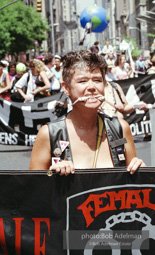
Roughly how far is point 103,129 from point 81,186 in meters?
0.42

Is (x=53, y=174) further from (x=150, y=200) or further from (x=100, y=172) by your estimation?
(x=150, y=200)

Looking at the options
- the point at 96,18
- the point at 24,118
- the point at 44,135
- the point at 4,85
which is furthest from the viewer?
the point at 96,18

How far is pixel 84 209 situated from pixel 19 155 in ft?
23.1

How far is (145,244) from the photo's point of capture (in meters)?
2.48

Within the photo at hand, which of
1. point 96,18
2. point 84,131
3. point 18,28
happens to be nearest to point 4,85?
point 96,18

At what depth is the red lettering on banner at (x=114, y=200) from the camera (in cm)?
248

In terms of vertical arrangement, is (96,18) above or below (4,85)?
above

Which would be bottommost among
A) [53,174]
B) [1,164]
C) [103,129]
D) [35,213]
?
[1,164]

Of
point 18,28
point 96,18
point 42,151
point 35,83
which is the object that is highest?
point 18,28

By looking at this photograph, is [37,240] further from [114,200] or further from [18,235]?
[114,200]

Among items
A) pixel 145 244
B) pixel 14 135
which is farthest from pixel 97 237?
pixel 14 135

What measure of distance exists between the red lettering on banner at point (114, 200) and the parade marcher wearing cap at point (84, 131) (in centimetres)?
20

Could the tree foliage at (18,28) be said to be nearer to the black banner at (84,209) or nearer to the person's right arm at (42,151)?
the person's right arm at (42,151)

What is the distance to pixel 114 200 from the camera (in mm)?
2482
